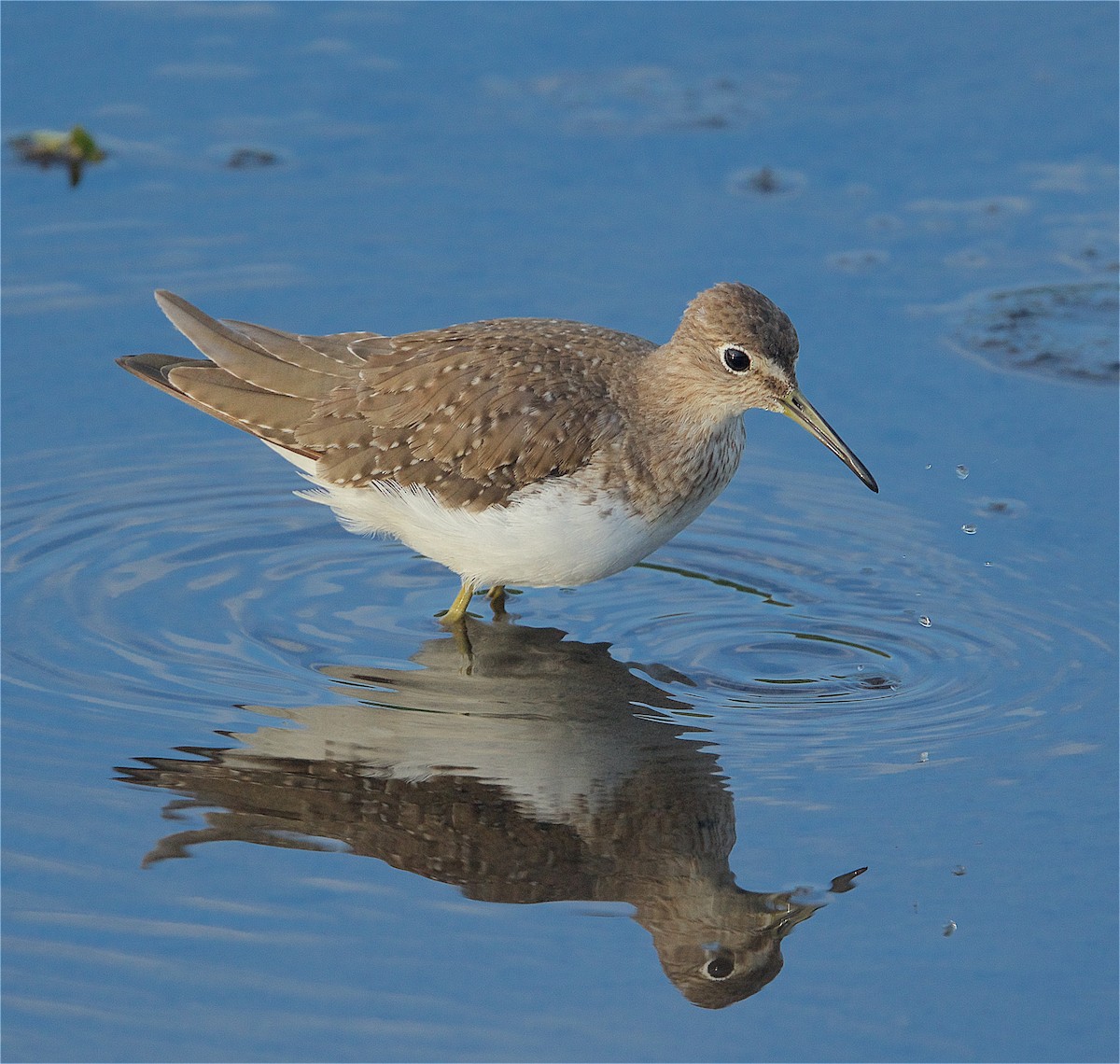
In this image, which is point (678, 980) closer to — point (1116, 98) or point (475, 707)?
point (475, 707)

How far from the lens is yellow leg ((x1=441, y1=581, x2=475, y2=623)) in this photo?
9203 millimetres

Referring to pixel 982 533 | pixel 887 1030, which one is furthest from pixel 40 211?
pixel 887 1030

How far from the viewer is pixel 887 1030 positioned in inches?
A: 244

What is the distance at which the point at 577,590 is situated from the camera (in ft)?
31.9

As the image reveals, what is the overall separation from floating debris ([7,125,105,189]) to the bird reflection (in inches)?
233

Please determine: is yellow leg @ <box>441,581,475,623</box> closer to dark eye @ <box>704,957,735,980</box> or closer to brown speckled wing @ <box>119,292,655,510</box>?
brown speckled wing @ <box>119,292,655,510</box>

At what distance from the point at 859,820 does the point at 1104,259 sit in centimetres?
612

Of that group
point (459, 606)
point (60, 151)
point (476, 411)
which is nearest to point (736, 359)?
point (476, 411)

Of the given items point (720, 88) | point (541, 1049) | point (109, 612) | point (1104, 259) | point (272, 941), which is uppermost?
point (720, 88)

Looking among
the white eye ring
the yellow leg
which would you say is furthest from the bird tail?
the white eye ring

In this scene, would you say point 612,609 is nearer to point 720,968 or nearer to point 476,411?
point 476,411

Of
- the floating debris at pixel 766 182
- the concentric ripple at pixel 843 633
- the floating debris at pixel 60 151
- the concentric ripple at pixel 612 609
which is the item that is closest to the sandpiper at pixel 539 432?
the concentric ripple at pixel 612 609

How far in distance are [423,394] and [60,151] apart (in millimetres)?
5241

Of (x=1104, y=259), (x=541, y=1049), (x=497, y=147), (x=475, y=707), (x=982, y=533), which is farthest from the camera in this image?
(x=497, y=147)
